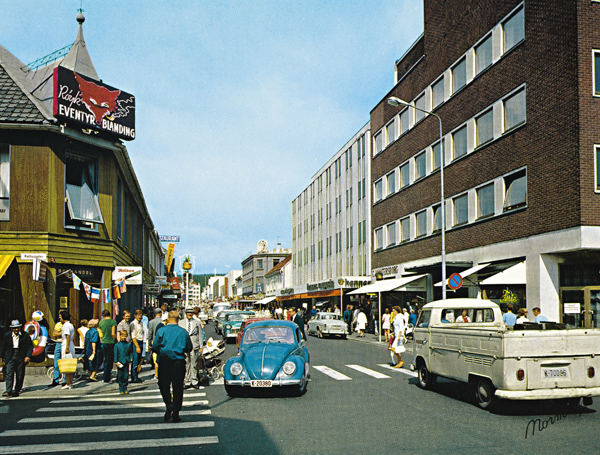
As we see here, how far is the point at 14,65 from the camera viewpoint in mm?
22219

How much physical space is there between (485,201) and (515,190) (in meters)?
2.56

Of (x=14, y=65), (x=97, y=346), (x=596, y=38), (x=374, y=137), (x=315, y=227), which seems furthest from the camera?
(x=315, y=227)

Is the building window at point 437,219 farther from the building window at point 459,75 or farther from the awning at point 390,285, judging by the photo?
the building window at point 459,75

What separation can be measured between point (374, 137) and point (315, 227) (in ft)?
77.5

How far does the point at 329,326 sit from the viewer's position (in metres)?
33.1

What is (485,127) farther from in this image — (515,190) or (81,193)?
(81,193)

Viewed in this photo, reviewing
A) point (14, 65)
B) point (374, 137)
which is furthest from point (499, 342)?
point (374, 137)

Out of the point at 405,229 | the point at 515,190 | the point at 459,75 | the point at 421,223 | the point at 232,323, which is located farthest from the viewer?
the point at 405,229

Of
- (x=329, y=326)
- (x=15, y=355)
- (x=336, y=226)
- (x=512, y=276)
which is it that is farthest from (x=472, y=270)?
(x=336, y=226)

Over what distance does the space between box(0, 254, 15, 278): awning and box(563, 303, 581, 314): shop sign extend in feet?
60.6

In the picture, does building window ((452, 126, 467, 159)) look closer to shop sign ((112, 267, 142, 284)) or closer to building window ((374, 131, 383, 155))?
building window ((374, 131, 383, 155))

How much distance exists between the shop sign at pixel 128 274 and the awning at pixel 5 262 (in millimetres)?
3314

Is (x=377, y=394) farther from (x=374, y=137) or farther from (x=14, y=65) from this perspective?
(x=374, y=137)

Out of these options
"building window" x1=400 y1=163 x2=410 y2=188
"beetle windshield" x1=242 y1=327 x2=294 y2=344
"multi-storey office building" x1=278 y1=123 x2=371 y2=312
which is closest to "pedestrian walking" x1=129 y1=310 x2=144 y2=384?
"beetle windshield" x1=242 y1=327 x2=294 y2=344
